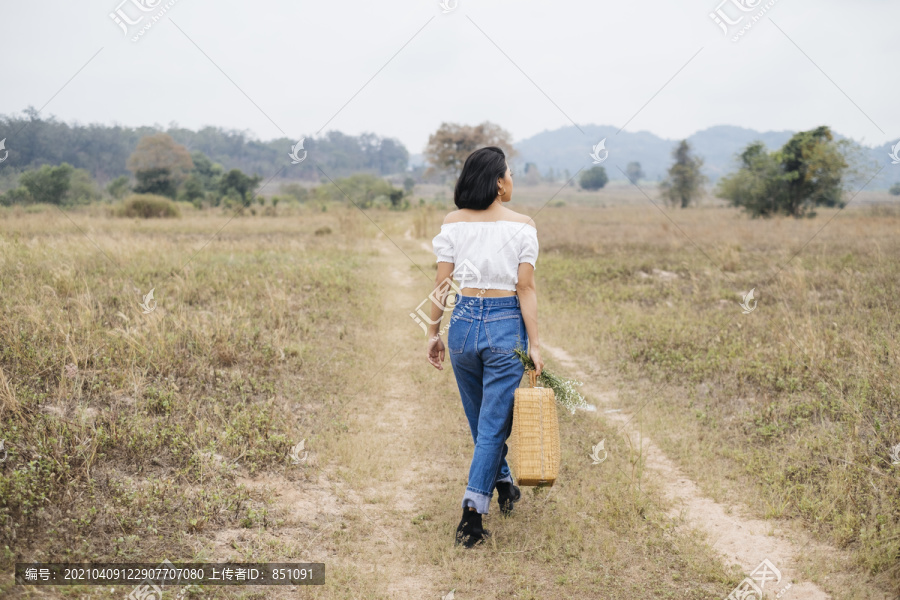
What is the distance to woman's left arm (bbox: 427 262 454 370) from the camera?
3.37m

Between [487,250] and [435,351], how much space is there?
776mm

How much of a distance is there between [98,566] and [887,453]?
489 centimetres

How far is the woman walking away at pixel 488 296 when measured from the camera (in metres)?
3.23

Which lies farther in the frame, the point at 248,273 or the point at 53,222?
the point at 53,222

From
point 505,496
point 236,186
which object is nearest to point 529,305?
point 505,496

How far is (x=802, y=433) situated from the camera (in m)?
4.72

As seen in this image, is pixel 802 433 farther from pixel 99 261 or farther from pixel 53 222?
pixel 53 222

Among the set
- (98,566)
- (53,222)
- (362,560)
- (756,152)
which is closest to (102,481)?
(98,566)

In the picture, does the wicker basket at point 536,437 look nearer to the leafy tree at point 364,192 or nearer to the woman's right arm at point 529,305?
the woman's right arm at point 529,305

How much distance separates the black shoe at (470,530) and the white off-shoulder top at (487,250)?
131 cm

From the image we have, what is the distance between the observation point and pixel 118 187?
27.0 meters

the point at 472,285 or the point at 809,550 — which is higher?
the point at 472,285

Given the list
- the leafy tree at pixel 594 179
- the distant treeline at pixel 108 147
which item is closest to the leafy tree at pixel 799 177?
the distant treeline at pixel 108 147

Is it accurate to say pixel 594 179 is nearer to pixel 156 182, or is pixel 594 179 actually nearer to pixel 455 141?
pixel 455 141
